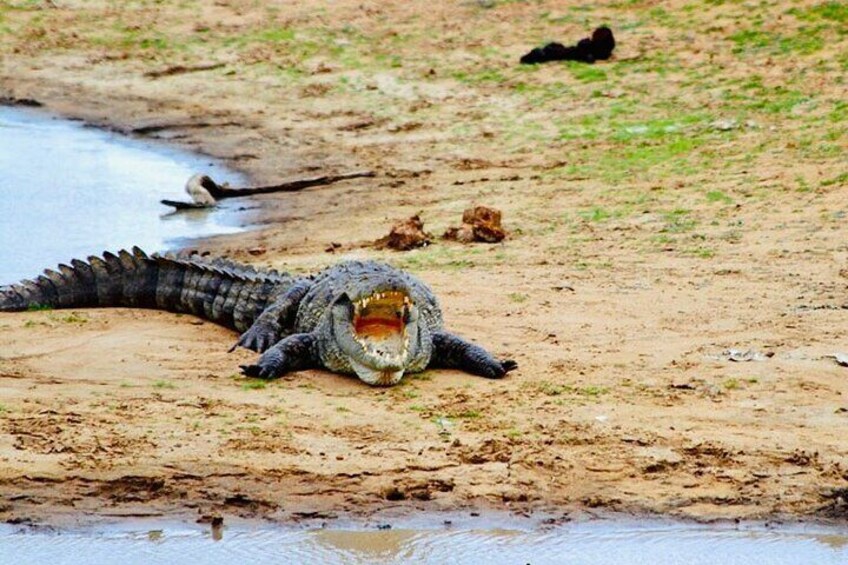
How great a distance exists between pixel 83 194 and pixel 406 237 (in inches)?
190

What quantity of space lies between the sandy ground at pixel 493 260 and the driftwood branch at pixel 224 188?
0.85ft

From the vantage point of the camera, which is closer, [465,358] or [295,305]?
[465,358]

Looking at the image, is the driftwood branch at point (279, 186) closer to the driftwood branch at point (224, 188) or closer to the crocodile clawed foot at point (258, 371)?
the driftwood branch at point (224, 188)

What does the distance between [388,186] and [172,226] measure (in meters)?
2.15

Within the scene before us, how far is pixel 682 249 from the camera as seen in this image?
12078 mm

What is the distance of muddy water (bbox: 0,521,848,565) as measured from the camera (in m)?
6.55

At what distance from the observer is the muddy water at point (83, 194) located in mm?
13820

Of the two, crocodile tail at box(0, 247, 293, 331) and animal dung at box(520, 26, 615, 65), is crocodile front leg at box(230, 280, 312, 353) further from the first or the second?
animal dung at box(520, 26, 615, 65)

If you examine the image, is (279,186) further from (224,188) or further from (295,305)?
(295,305)

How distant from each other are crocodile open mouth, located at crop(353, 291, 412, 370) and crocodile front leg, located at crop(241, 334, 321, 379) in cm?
31

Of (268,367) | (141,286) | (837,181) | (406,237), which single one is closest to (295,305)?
(268,367)

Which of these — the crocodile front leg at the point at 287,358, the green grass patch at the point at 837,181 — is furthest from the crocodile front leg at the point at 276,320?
the green grass patch at the point at 837,181

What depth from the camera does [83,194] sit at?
1622 centimetres

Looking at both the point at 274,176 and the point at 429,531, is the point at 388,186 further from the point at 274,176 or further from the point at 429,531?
the point at 429,531
